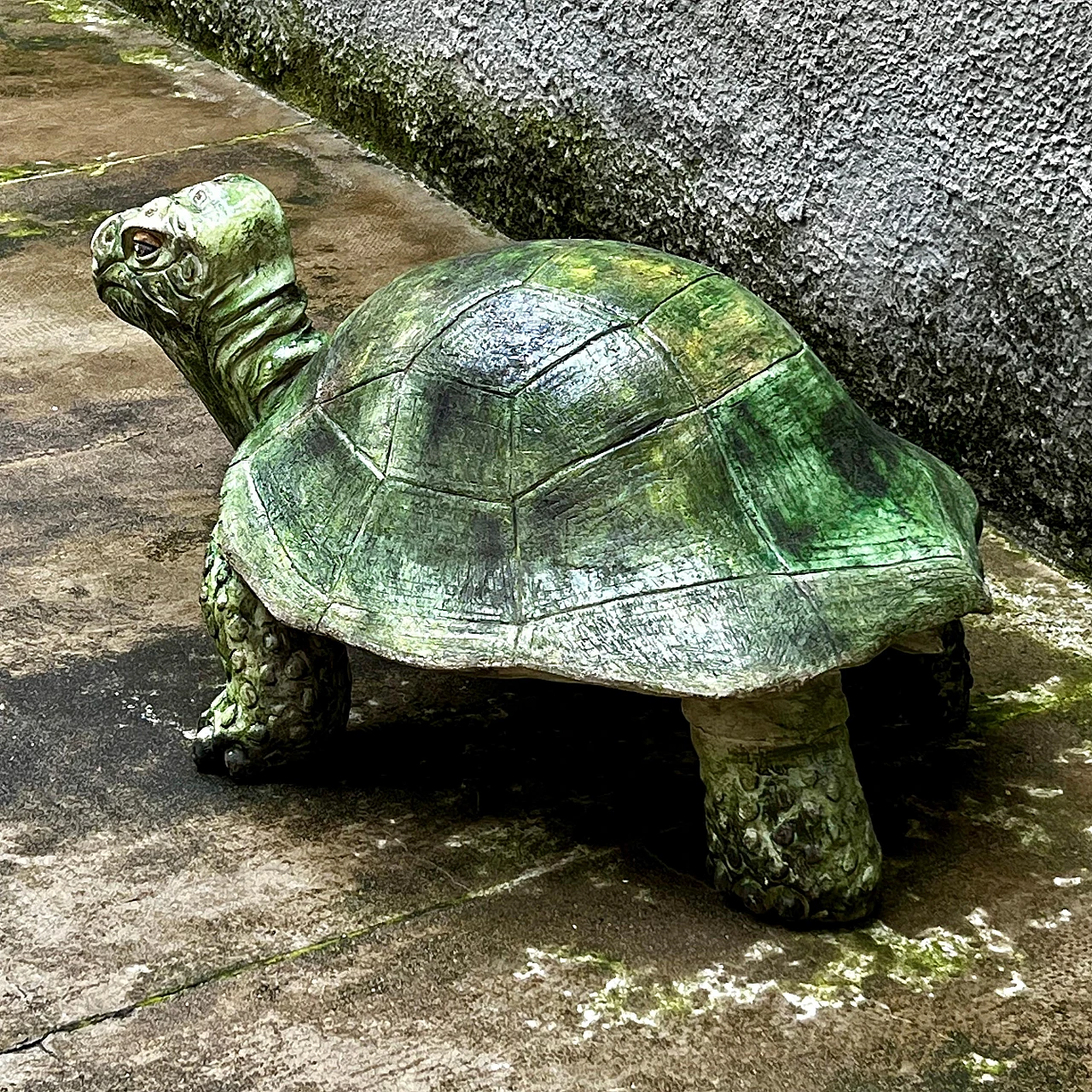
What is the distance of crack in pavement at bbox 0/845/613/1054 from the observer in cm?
247

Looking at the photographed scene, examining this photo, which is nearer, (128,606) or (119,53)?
(128,606)

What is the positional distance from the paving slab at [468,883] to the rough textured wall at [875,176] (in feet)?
1.43

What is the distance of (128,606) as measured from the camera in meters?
3.67

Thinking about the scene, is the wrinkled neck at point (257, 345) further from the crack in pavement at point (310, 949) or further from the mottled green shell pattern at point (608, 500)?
the crack in pavement at point (310, 949)

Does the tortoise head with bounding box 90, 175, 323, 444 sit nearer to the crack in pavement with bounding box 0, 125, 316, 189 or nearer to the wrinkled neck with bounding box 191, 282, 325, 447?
the wrinkled neck with bounding box 191, 282, 325, 447

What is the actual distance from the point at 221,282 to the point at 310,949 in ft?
4.29

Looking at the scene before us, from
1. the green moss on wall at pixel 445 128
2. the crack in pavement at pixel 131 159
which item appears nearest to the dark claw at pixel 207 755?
the green moss on wall at pixel 445 128

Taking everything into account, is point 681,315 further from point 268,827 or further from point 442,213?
point 442,213

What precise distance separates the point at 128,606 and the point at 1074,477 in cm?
A: 206

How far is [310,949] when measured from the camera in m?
2.65

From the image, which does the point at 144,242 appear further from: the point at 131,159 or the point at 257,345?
the point at 131,159

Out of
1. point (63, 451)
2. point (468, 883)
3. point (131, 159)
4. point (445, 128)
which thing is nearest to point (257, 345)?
point (468, 883)

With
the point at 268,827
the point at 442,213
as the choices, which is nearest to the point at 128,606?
the point at 268,827

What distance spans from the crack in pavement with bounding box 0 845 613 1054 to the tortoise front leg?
1.03 ft
